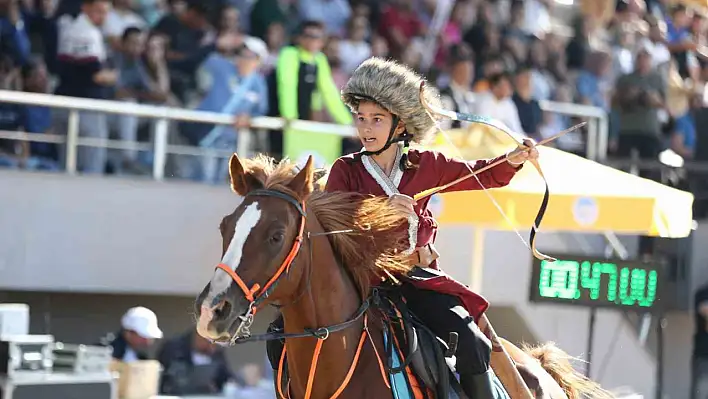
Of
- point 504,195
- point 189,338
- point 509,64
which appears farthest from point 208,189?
point 509,64

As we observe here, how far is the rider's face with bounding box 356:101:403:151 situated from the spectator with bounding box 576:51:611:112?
10450mm

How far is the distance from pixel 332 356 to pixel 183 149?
658 cm

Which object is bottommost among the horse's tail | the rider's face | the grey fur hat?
the horse's tail

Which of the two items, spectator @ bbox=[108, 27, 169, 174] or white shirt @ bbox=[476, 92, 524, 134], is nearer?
spectator @ bbox=[108, 27, 169, 174]

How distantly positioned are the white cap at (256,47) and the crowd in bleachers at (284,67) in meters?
0.02

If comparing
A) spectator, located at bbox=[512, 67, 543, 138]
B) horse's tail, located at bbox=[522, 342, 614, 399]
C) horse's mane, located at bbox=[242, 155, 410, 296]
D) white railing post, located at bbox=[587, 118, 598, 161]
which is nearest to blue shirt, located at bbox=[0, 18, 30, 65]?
spectator, located at bbox=[512, 67, 543, 138]

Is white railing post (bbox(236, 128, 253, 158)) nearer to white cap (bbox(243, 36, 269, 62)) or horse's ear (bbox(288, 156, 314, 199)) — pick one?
white cap (bbox(243, 36, 269, 62))

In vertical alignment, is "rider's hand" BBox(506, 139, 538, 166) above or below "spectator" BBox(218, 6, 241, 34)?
below

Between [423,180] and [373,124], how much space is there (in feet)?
1.07

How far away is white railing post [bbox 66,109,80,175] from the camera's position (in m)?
10.4

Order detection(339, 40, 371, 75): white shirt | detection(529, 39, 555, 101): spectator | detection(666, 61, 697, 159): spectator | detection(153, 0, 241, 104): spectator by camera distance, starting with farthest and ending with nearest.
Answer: detection(666, 61, 697, 159): spectator
detection(529, 39, 555, 101): spectator
detection(339, 40, 371, 75): white shirt
detection(153, 0, 241, 104): spectator

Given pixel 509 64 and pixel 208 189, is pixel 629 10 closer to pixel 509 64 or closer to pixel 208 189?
pixel 509 64

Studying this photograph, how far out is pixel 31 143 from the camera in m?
10.7

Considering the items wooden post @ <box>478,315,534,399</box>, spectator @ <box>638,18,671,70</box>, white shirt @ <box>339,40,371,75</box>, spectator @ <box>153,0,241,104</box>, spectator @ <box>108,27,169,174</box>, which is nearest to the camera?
wooden post @ <box>478,315,534,399</box>
